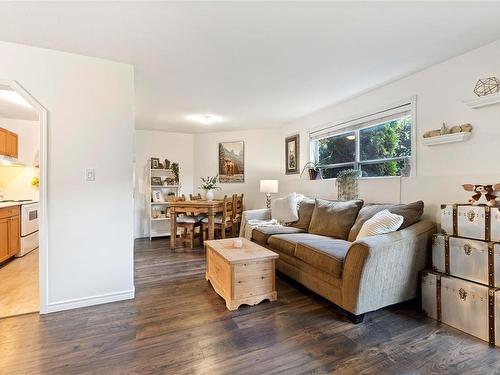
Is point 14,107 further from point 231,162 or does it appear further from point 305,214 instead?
point 305,214

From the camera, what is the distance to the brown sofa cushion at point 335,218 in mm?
3029

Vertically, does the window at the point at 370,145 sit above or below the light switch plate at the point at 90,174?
above

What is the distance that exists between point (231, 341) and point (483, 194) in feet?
7.27

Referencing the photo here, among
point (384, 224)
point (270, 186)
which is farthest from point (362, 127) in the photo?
point (270, 186)

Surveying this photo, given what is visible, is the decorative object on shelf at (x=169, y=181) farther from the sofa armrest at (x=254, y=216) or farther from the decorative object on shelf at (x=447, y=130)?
the decorative object on shelf at (x=447, y=130)

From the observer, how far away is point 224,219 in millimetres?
4570

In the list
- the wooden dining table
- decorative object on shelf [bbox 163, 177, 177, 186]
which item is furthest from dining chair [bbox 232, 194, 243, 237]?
decorative object on shelf [bbox 163, 177, 177, 186]

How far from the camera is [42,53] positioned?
2.22 metres

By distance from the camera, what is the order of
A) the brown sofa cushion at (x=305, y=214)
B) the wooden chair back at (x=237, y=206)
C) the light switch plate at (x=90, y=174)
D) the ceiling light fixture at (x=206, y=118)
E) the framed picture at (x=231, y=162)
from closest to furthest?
the light switch plate at (x=90, y=174), the brown sofa cushion at (x=305, y=214), the ceiling light fixture at (x=206, y=118), the wooden chair back at (x=237, y=206), the framed picture at (x=231, y=162)

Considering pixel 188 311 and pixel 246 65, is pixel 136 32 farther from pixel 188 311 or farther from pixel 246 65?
pixel 188 311

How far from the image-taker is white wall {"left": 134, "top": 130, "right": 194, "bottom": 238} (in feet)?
17.6

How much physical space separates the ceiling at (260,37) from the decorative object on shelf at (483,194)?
1167 mm

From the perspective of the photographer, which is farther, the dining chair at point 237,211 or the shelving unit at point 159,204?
the shelving unit at point 159,204

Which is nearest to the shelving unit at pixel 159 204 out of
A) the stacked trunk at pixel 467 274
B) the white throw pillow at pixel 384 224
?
the white throw pillow at pixel 384 224
